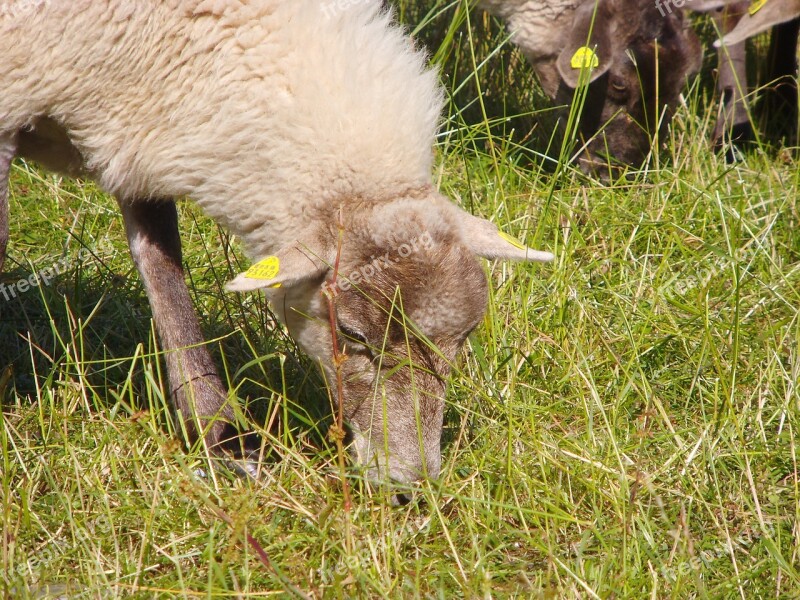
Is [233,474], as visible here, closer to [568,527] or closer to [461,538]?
[461,538]

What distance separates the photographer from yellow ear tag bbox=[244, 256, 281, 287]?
109 inches

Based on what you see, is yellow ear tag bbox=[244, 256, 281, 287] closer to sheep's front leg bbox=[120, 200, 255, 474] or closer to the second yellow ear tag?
the second yellow ear tag

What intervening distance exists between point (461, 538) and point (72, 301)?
2.09 meters

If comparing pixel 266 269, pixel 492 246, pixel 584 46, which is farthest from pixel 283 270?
pixel 584 46

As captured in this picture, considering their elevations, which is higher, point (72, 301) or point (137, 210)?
point (137, 210)

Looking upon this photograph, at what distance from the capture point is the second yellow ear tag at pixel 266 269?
2.78 meters

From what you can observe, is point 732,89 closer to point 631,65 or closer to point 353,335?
point 631,65

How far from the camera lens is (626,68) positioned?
5.61 metres

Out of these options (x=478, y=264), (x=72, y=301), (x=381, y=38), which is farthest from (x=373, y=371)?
(x=72, y=301)

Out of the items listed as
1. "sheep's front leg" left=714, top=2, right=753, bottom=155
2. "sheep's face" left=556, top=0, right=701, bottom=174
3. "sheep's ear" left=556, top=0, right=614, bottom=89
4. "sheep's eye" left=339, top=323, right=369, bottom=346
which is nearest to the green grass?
"sheep's eye" left=339, top=323, right=369, bottom=346

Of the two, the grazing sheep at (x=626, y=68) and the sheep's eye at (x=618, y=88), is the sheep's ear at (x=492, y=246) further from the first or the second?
the sheep's eye at (x=618, y=88)

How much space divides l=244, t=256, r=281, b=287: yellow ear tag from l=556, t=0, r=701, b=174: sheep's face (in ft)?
10.1

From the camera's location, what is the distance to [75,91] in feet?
9.98

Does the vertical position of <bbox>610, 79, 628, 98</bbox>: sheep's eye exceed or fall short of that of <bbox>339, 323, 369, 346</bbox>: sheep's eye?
it falls short
